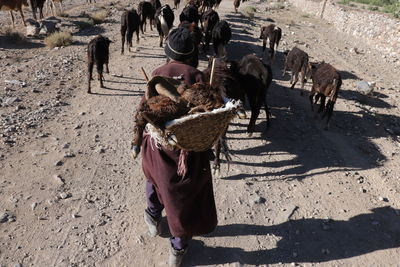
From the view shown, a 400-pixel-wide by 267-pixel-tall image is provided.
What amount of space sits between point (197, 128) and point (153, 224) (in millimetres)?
1845

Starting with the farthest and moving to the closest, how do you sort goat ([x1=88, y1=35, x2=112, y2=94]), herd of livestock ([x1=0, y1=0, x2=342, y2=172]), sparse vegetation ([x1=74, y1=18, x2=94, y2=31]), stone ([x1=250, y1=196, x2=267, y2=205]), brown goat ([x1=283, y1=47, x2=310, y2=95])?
sparse vegetation ([x1=74, y1=18, x2=94, y2=31]), brown goat ([x1=283, y1=47, x2=310, y2=95]), goat ([x1=88, y1=35, x2=112, y2=94]), herd of livestock ([x1=0, y1=0, x2=342, y2=172]), stone ([x1=250, y1=196, x2=267, y2=205])

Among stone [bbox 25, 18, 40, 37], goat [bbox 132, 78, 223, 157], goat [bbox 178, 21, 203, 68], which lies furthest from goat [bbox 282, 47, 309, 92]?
stone [bbox 25, 18, 40, 37]

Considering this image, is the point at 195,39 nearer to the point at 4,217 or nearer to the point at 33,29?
the point at 4,217

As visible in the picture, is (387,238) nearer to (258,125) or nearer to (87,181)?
(258,125)

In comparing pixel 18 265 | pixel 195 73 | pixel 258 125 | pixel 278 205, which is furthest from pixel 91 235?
pixel 258 125

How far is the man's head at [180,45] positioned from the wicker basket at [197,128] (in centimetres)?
128

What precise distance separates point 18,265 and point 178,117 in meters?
2.50

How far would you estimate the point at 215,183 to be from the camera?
488cm

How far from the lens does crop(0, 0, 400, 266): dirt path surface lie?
3.70 meters

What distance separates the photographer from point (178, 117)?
90.3 inches

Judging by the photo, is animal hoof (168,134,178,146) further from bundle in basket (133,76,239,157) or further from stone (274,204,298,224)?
stone (274,204,298,224)

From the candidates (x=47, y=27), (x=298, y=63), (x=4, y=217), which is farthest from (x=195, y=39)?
(x=47, y=27)

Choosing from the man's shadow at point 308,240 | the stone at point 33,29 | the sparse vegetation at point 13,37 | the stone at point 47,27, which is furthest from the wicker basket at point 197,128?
the stone at point 47,27

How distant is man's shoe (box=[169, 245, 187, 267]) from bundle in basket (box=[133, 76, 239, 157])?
131 centimetres
